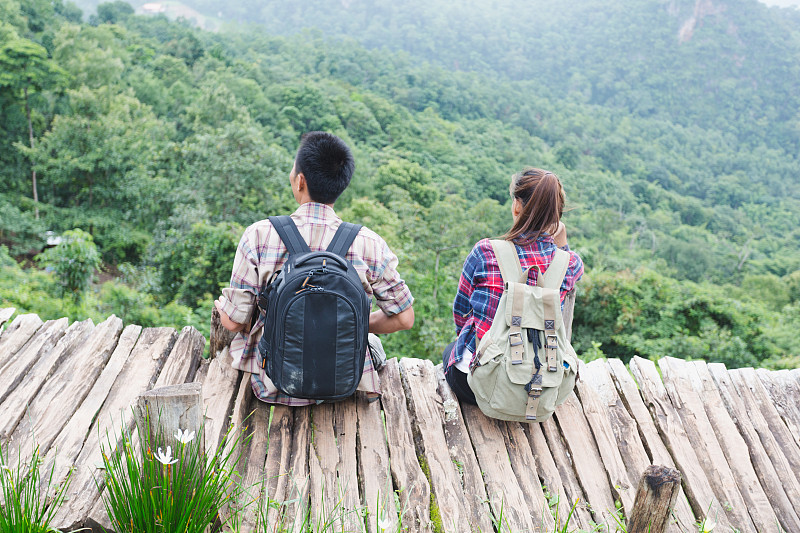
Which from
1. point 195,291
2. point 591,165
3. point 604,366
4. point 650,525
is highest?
point 650,525

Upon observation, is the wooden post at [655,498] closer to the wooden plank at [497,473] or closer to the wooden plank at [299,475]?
the wooden plank at [497,473]

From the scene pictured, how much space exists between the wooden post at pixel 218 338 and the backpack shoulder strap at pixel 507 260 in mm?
1283

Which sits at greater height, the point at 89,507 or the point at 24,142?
the point at 89,507

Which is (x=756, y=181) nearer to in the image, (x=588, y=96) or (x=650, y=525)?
(x=588, y=96)

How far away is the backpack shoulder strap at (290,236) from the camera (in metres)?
1.95

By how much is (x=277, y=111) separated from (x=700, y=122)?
45.3m

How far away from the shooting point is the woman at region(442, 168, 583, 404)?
6.72 feet

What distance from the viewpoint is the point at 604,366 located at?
2684 mm

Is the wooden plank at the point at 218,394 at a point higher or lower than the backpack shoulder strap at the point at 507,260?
lower

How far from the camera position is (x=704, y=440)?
7.64ft

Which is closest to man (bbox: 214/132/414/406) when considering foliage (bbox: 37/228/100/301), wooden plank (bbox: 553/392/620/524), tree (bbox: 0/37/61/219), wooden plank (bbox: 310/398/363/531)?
wooden plank (bbox: 310/398/363/531)

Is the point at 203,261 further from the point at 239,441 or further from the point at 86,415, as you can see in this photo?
the point at 239,441

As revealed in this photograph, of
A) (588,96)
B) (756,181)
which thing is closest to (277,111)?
(756,181)

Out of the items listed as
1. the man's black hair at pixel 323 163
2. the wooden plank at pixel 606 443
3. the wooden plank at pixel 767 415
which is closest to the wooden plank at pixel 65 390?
the man's black hair at pixel 323 163
